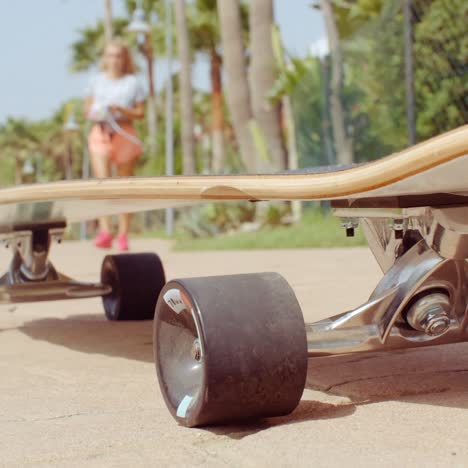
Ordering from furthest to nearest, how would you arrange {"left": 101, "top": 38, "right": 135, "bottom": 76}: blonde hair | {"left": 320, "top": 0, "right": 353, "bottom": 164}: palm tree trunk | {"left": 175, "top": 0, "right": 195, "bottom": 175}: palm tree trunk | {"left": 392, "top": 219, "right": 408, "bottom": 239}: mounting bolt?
1. {"left": 175, "top": 0, "right": 195, "bottom": 175}: palm tree trunk
2. {"left": 320, "top": 0, "right": 353, "bottom": 164}: palm tree trunk
3. {"left": 101, "top": 38, "right": 135, "bottom": 76}: blonde hair
4. {"left": 392, "top": 219, "right": 408, "bottom": 239}: mounting bolt

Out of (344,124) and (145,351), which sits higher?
(344,124)

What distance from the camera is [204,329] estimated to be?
6.08ft

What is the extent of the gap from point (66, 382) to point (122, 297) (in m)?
1.32

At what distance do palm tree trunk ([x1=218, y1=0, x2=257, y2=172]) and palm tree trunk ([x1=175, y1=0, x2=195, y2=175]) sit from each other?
4.47 meters

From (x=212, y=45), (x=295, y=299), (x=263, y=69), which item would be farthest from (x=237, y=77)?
(x=212, y=45)

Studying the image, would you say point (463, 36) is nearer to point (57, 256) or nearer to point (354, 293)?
point (57, 256)

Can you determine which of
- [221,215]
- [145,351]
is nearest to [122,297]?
[145,351]

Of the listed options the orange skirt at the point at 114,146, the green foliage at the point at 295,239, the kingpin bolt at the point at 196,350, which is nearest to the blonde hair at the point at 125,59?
the orange skirt at the point at 114,146

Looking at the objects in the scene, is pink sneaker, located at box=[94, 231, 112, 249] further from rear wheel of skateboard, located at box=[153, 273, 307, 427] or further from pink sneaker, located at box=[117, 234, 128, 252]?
rear wheel of skateboard, located at box=[153, 273, 307, 427]

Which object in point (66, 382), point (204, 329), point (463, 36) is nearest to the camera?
point (204, 329)

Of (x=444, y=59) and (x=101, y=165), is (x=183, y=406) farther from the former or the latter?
(x=444, y=59)

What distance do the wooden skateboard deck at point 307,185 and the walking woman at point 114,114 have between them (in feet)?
12.1

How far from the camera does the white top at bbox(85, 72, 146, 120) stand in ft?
21.4

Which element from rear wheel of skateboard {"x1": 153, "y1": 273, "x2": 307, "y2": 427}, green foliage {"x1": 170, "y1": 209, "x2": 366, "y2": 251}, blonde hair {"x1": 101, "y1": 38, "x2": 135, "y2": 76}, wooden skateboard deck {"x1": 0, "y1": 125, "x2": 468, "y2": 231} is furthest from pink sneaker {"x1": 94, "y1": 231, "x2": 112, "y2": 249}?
rear wheel of skateboard {"x1": 153, "y1": 273, "x2": 307, "y2": 427}
